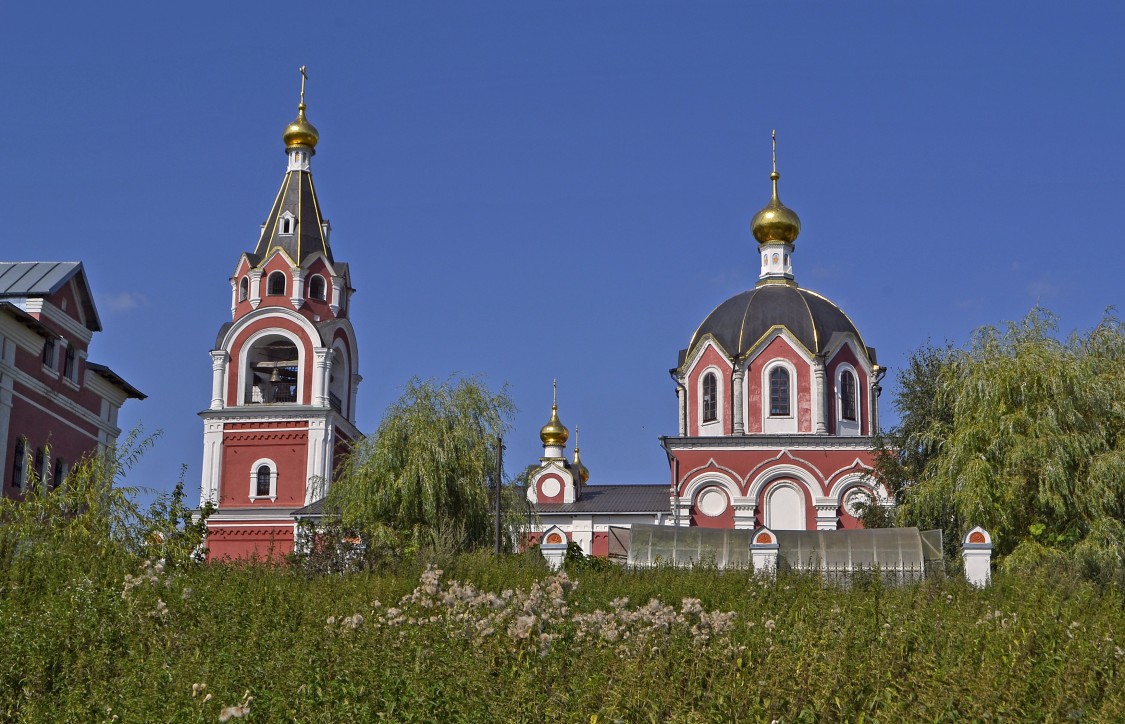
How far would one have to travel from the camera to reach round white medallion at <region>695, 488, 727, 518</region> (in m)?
37.5

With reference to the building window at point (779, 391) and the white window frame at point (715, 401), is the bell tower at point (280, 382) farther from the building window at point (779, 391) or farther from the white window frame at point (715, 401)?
the building window at point (779, 391)

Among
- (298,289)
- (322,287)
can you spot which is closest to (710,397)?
(322,287)

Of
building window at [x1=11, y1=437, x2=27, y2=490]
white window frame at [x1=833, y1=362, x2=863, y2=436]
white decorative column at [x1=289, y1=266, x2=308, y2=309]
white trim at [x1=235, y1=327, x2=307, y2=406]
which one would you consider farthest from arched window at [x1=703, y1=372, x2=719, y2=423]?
building window at [x1=11, y1=437, x2=27, y2=490]

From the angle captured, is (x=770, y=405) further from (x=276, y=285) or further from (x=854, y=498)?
(x=276, y=285)

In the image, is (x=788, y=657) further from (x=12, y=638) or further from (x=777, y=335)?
(x=777, y=335)

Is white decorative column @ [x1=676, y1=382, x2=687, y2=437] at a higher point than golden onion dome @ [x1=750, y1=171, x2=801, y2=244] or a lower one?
lower

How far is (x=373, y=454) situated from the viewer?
3067 cm

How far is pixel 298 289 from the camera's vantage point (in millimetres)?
41938

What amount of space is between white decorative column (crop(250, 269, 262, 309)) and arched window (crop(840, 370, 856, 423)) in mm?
17481

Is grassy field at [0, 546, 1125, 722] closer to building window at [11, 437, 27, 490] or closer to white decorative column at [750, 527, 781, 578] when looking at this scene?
white decorative column at [750, 527, 781, 578]

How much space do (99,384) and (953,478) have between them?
1843 cm

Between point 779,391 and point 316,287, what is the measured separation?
1453 cm

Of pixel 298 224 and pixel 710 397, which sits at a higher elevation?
pixel 298 224

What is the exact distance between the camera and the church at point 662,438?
1470 inches
